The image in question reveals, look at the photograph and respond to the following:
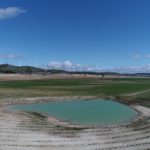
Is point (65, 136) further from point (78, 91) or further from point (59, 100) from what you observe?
point (78, 91)

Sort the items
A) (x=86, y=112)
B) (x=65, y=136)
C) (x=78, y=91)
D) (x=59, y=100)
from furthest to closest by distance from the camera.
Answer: (x=78, y=91), (x=59, y=100), (x=86, y=112), (x=65, y=136)

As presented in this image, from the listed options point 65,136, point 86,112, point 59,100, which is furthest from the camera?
point 59,100

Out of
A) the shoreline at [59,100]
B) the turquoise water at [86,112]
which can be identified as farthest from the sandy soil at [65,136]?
the turquoise water at [86,112]

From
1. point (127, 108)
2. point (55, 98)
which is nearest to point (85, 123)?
point (127, 108)

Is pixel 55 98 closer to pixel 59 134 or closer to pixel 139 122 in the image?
pixel 139 122

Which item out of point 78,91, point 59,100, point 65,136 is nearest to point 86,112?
point 59,100

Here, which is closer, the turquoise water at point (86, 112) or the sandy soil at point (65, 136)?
the sandy soil at point (65, 136)

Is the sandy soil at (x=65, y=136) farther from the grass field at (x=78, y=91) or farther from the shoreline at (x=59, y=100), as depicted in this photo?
the grass field at (x=78, y=91)

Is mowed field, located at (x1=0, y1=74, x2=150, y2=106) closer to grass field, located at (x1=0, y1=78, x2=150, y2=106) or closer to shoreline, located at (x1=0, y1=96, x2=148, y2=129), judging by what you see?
grass field, located at (x1=0, y1=78, x2=150, y2=106)

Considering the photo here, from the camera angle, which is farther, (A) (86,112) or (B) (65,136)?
(A) (86,112)
